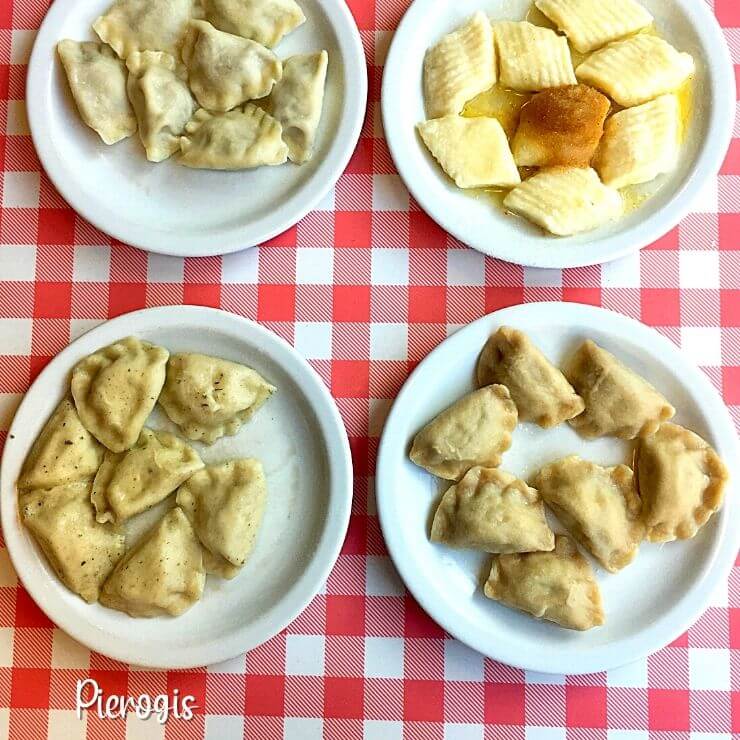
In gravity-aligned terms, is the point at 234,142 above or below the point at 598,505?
above

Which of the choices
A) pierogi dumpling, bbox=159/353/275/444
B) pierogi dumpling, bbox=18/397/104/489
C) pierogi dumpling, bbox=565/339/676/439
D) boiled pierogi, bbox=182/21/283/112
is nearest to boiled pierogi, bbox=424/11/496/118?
boiled pierogi, bbox=182/21/283/112

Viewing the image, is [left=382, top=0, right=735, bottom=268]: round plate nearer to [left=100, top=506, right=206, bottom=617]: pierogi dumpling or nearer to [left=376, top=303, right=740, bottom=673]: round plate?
[left=376, top=303, right=740, bottom=673]: round plate

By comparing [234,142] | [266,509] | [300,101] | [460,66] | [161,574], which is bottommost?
[161,574]

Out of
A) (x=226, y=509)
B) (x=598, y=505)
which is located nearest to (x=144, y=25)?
(x=226, y=509)

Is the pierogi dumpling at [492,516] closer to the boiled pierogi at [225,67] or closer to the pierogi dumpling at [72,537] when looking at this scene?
the pierogi dumpling at [72,537]

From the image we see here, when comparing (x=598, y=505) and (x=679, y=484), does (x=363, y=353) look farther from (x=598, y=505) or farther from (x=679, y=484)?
(x=679, y=484)

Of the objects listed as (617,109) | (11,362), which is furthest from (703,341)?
(11,362)
